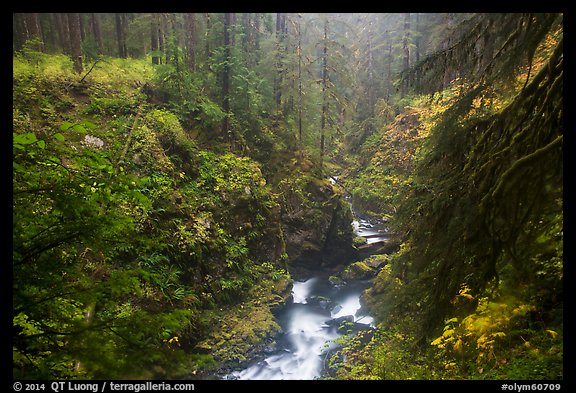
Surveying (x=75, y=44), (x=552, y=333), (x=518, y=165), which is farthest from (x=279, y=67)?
(x=552, y=333)

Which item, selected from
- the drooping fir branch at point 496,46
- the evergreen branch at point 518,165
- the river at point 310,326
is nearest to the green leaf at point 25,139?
the evergreen branch at point 518,165

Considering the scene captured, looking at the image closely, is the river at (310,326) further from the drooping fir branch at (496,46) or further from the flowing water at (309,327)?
the drooping fir branch at (496,46)

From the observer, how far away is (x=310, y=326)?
13.5 metres

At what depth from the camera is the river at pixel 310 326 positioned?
35.1ft

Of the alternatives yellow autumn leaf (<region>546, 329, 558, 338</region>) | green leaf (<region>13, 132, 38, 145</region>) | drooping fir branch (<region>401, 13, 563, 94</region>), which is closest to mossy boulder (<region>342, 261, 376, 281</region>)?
drooping fir branch (<region>401, 13, 563, 94</region>)

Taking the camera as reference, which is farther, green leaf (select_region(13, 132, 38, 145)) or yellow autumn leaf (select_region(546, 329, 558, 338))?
yellow autumn leaf (select_region(546, 329, 558, 338))

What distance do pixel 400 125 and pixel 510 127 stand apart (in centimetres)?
2195

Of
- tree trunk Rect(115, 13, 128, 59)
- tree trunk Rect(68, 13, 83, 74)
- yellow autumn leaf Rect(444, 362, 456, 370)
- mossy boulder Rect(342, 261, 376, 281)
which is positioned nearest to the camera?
yellow autumn leaf Rect(444, 362, 456, 370)

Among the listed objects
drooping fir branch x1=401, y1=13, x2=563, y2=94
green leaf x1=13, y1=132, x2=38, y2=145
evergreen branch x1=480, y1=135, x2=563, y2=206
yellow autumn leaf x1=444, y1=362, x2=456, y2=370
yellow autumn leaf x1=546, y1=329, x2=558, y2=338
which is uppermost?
drooping fir branch x1=401, y1=13, x2=563, y2=94

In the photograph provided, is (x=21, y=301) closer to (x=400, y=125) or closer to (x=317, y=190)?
(x=317, y=190)

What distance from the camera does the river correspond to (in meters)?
10.7

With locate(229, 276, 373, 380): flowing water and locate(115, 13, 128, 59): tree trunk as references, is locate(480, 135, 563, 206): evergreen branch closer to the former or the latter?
locate(229, 276, 373, 380): flowing water

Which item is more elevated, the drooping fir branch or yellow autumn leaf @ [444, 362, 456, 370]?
the drooping fir branch
